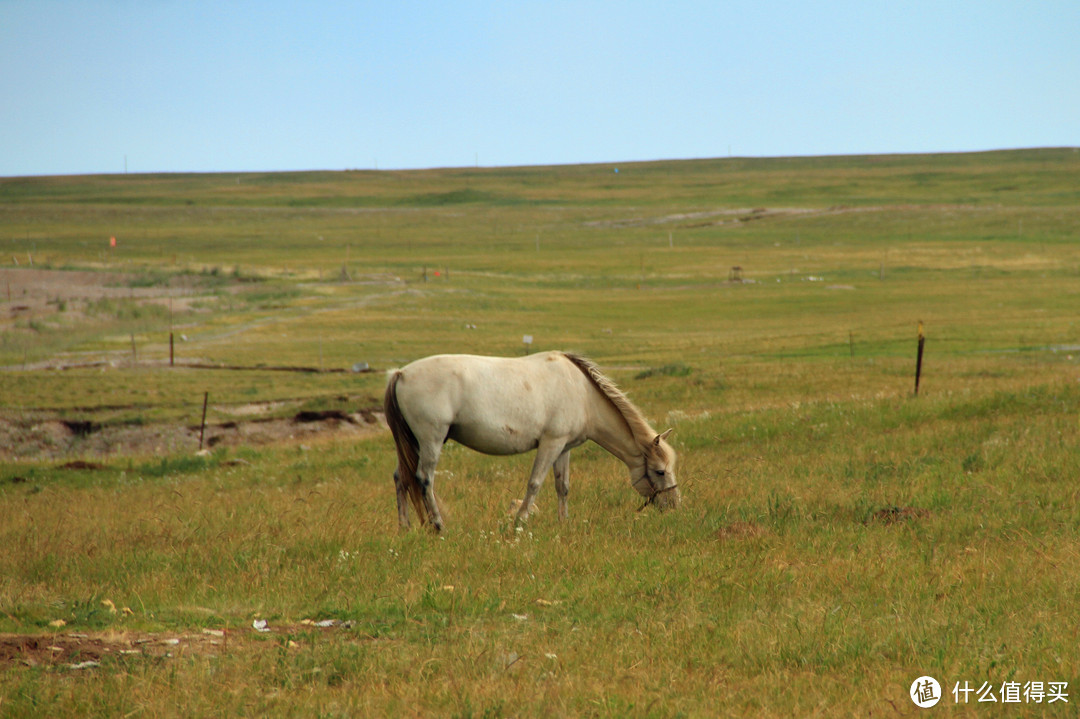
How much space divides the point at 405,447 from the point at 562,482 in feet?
6.51

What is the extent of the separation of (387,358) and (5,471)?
18.7 m

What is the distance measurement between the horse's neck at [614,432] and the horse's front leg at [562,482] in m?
0.50

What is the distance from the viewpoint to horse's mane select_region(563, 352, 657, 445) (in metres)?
11.7

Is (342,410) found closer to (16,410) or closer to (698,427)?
(16,410)

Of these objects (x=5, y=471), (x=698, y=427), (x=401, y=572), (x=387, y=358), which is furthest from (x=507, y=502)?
(x=387, y=358)

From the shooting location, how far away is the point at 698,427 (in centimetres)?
1844

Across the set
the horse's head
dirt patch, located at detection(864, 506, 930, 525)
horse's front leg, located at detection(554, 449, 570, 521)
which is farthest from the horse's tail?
dirt patch, located at detection(864, 506, 930, 525)

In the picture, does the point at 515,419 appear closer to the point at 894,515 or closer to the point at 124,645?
the point at 894,515

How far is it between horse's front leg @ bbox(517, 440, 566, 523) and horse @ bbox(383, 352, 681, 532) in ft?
0.04

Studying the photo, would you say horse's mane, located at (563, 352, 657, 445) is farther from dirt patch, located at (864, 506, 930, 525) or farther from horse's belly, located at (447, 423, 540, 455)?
dirt patch, located at (864, 506, 930, 525)

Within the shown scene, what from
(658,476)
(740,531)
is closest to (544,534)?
(740,531)

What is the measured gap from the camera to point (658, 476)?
38.7ft

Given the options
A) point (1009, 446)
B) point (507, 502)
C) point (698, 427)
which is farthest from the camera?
point (698, 427)

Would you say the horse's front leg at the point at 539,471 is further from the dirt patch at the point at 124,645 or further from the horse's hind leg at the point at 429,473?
the dirt patch at the point at 124,645
